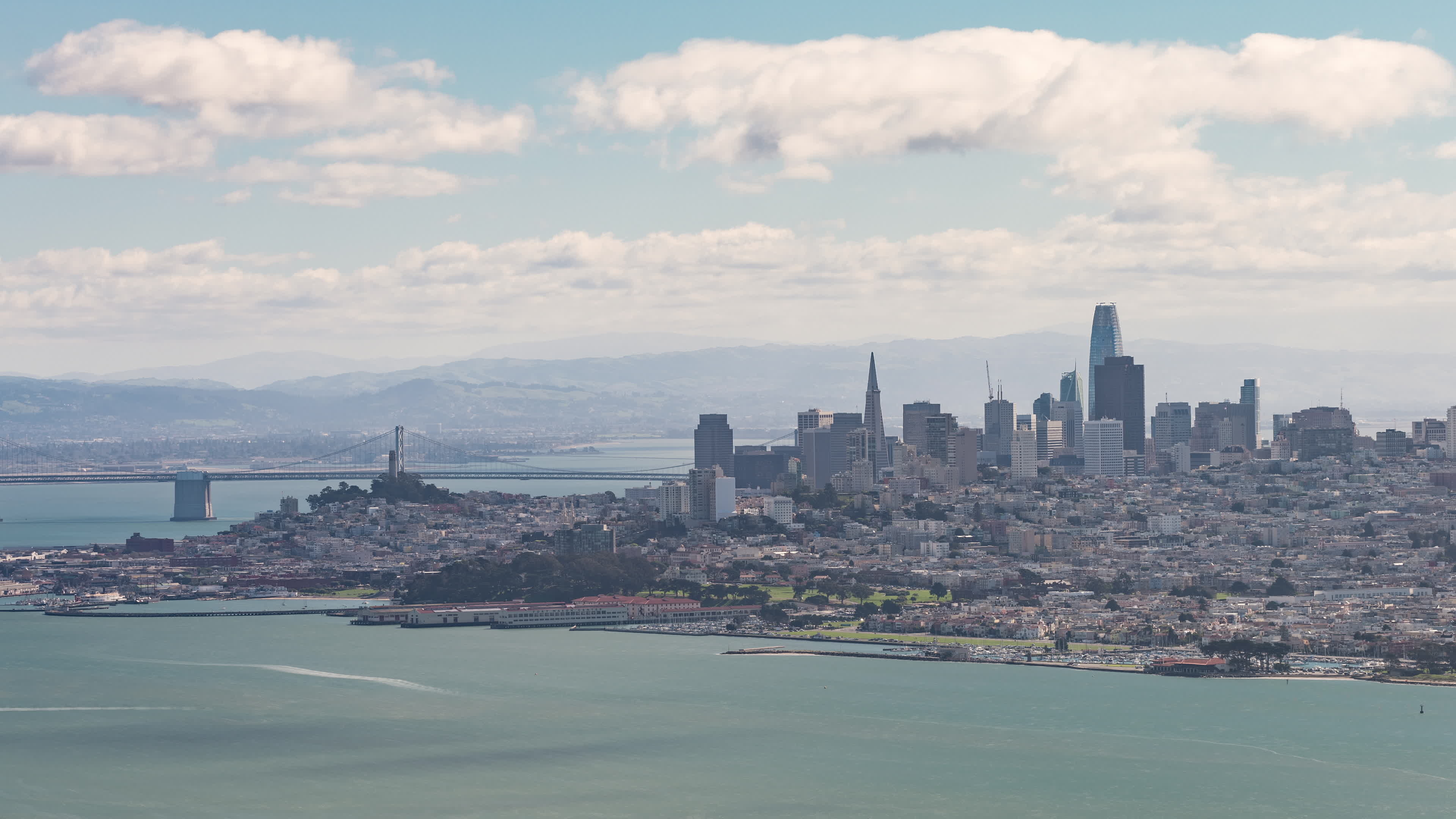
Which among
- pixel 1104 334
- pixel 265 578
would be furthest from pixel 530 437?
pixel 265 578

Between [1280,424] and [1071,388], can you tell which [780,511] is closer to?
[1280,424]

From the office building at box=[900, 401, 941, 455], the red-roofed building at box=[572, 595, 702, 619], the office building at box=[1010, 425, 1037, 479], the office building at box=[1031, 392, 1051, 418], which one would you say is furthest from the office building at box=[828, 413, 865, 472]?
the red-roofed building at box=[572, 595, 702, 619]

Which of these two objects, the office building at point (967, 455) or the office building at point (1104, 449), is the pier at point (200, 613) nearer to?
the office building at point (967, 455)

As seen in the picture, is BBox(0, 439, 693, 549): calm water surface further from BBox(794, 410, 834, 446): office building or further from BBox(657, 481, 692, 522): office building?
BBox(657, 481, 692, 522): office building

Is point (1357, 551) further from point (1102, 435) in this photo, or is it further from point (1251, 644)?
point (1102, 435)

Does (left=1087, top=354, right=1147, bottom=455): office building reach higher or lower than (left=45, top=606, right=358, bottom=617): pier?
higher

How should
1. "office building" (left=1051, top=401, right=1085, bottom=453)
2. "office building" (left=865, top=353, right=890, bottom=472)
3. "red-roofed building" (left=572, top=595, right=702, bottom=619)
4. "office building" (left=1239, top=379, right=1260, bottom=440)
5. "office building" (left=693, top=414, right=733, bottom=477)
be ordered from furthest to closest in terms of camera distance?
"office building" (left=1239, top=379, right=1260, bottom=440) → "office building" (left=1051, top=401, right=1085, bottom=453) → "office building" (left=693, top=414, right=733, bottom=477) → "office building" (left=865, top=353, right=890, bottom=472) → "red-roofed building" (left=572, top=595, right=702, bottom=619)
